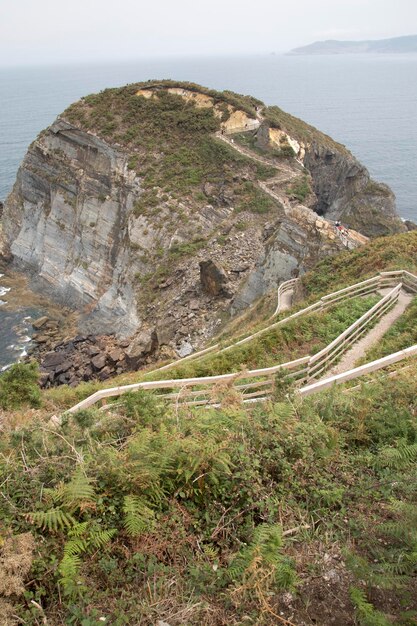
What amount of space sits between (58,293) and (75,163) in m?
11.8

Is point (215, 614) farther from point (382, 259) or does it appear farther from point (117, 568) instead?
point (382, 259)

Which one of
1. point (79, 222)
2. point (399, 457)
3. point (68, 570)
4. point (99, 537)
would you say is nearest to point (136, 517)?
point (99, 537)

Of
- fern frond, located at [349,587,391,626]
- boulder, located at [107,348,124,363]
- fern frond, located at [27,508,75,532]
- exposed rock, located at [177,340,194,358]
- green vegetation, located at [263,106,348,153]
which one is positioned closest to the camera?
fern frond, located at [349,587,391,626]

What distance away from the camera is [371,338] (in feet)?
48.9

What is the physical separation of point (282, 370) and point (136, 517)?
5.32 metres

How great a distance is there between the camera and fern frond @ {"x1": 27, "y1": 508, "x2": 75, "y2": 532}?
544 cm

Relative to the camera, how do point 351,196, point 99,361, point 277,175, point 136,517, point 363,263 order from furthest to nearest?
point 351,196, point 277,175, point 99,361, point 363,263, point 136,517

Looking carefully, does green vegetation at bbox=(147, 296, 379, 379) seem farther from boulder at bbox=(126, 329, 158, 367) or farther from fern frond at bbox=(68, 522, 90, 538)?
boulder at bbox=(126, 329, 158, 367)

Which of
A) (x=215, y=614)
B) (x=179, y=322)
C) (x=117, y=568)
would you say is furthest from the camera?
(x=179, y=322)

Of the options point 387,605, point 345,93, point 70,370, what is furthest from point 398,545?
point 345,93

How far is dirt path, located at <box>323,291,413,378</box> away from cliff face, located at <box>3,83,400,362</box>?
39.5 feet

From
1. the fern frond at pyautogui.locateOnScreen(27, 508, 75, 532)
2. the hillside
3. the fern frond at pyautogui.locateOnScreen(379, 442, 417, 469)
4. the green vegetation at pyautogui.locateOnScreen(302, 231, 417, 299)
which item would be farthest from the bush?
the green vegetation at pyautogui.locateOnScreen(302, 231, 417, 299)

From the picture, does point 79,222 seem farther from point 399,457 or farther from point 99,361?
point 399,457

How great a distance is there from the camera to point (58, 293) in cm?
4256
